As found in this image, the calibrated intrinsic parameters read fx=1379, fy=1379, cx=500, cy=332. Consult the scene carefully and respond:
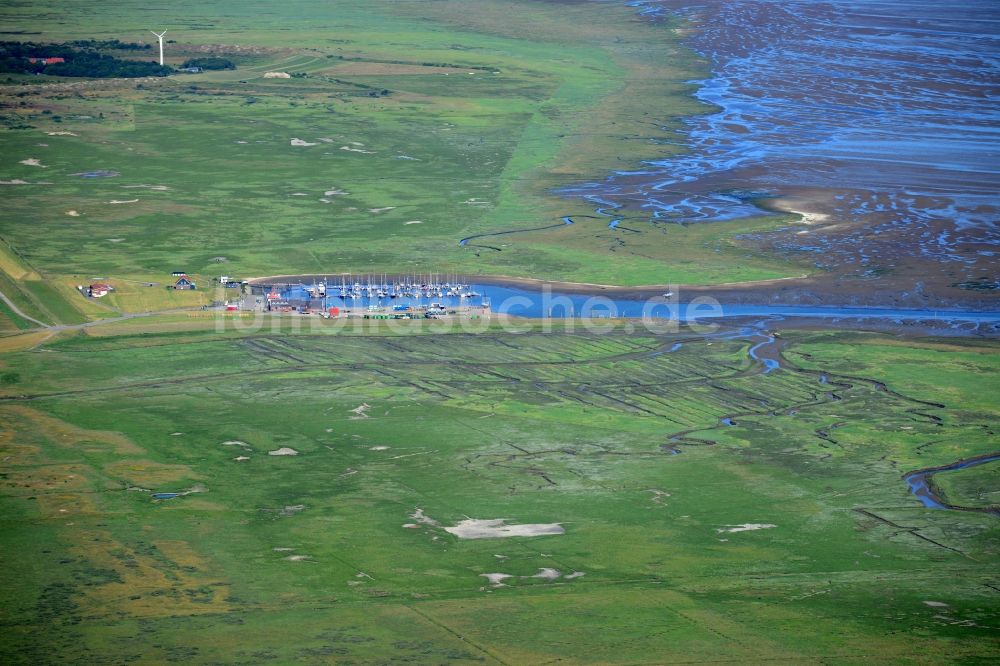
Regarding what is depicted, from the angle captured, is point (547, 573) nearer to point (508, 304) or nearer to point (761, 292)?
point (508, 304)

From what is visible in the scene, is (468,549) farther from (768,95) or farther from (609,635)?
(768,95)

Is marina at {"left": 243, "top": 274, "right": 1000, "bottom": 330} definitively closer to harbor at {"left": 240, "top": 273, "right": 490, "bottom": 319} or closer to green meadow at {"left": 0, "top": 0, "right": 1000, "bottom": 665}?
harbor at {"left": 240, "top": 273, "right": 490, "bottom": 319}

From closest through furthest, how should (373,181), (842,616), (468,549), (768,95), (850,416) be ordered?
1. (842,616)
2. (468,549)
3. (850,416)
4. (373,181)
5. (768,95)

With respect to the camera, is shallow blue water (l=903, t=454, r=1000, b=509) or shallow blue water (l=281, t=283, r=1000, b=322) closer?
shallow blue water (l=903, t=454, r=1000, b=509)

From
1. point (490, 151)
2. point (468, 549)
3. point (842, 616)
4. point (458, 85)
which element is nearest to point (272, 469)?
point (468, 549)

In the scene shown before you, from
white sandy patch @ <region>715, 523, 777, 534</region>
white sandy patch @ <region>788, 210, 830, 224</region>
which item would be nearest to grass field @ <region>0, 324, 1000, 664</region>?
white sandy patch @ <region>715, 523, 777, 534</region>

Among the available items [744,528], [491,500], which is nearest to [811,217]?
[744,528]
